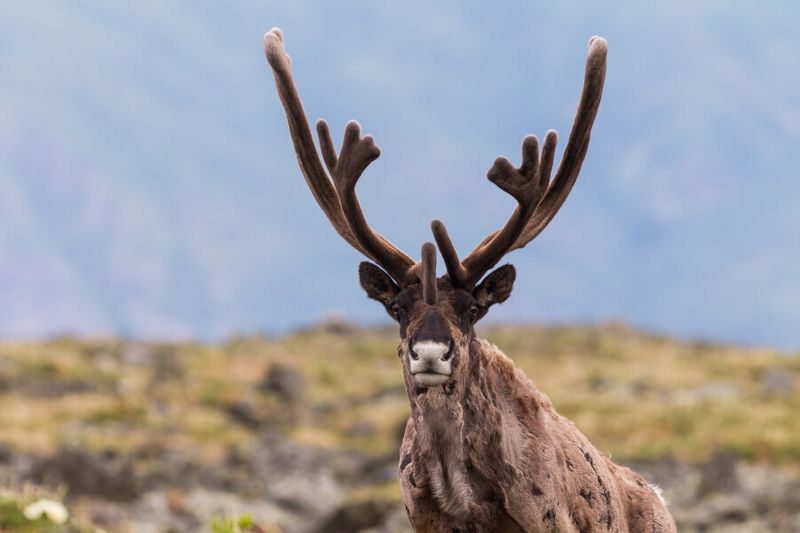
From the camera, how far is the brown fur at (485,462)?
7117 millimetres

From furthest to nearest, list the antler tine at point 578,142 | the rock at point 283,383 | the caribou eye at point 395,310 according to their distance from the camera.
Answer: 1. the rock at point 283,383
2. the antler tine at point 578,142
3. the caribou eye at point 395,310

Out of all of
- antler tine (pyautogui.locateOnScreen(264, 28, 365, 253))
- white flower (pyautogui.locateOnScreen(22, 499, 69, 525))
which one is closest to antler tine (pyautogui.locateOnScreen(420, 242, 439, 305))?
antler tine (pyautogui.locateOnScreen(264, 28, 365, 253))

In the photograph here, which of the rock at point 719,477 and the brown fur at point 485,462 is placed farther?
the rock at point 719,477

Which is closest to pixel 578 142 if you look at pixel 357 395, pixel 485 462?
pixel 485 462

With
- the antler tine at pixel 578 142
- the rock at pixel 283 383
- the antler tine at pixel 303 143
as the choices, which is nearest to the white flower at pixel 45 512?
the antler tine at pixel 303 143

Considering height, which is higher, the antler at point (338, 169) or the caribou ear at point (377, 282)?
the antler at point (338, 169)

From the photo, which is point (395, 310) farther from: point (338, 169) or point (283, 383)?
point (283, 383)

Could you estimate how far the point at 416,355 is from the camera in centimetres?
659

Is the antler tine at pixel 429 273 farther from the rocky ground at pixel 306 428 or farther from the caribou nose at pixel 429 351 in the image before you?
the rocky ground at pixel 306 428

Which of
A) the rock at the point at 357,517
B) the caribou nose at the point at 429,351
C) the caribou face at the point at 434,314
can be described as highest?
the rock at the point at 357,517

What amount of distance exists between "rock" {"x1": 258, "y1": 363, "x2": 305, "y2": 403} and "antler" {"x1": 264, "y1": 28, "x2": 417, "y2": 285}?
31.3 m

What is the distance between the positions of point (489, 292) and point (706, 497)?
1664cm

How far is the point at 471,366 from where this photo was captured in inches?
284

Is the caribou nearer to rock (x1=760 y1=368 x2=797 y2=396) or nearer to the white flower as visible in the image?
the white flower
